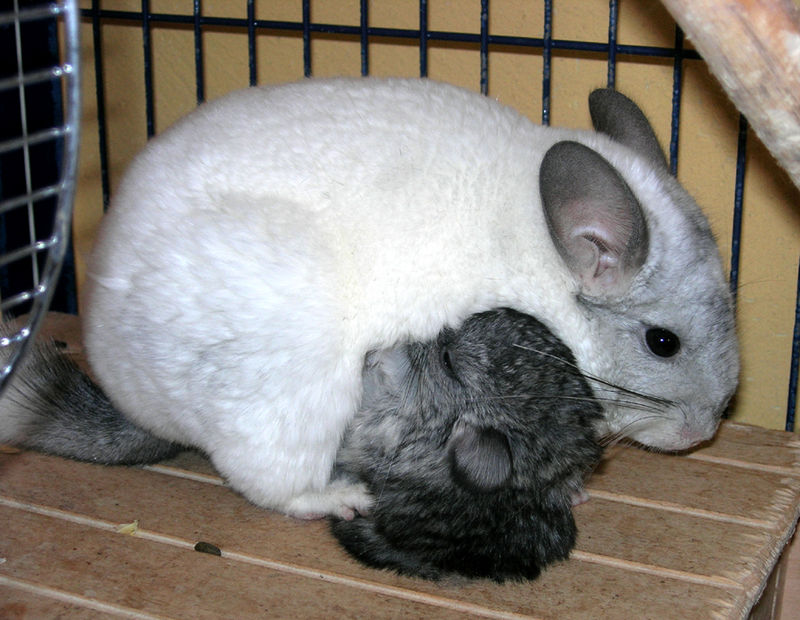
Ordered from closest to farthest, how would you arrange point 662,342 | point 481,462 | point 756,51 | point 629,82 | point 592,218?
point 756,51
point 481,462
point 592,218
point 662,342
point 629,82

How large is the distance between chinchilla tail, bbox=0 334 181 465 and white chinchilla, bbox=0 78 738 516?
16 cm

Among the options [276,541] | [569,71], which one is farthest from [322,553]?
[569,71]

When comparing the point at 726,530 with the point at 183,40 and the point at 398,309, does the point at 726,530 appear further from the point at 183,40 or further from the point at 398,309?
the point at 183,40

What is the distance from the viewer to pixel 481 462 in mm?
1755

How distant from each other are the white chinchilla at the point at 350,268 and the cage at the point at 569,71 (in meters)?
0.60

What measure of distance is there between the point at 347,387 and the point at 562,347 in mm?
446

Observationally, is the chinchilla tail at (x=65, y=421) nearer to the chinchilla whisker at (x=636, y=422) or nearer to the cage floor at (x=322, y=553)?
the cage floor at (x=322, y=553)

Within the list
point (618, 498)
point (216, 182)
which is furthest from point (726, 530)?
point (216, 182)

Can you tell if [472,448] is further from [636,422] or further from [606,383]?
[636,422]

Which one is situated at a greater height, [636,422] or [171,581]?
[636,422]

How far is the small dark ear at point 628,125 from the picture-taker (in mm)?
2219

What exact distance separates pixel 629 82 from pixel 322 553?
1.67 meters

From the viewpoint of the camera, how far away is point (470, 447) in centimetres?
177

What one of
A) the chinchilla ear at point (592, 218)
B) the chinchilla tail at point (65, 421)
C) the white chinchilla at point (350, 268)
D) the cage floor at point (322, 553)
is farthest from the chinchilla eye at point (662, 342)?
the chinchilla tail at point (65, 421)
